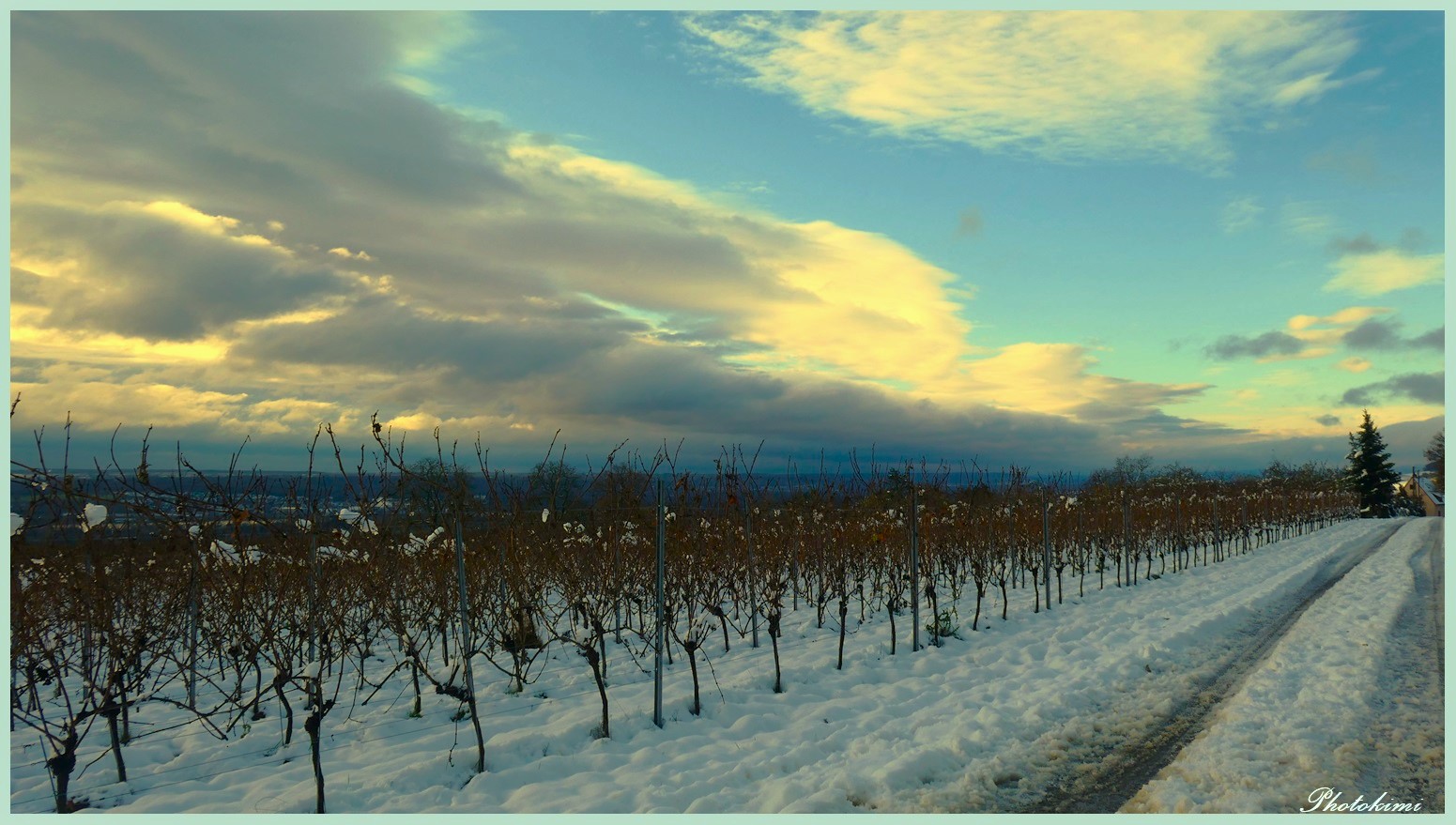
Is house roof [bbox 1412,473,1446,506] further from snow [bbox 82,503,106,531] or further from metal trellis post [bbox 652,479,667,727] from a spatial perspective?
snow [bbox 82,503,106,531]

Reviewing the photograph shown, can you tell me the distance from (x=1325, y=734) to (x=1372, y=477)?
55.4 metres

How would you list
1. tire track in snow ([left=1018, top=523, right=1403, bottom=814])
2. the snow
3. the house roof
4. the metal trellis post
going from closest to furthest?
tire track in snow ([left=1018, top=523, right=1403, bottom=814])
the snow
the metal trellis post
the house roof

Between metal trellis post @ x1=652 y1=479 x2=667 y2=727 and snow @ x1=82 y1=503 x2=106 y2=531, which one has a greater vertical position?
snow @ x1=82 y1=503 x2=106 y2=531

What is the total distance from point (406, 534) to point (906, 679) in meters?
5.22

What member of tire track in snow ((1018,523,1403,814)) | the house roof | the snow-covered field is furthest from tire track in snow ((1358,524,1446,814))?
the house roof

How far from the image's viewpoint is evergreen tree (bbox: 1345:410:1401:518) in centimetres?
4628

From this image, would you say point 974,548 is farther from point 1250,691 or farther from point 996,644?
point 1250,691

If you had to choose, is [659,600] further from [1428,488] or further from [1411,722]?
[1428,488]

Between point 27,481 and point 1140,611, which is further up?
point 27,481

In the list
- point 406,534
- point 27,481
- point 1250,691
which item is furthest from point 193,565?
point 1250,691

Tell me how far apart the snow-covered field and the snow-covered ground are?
0.03 m

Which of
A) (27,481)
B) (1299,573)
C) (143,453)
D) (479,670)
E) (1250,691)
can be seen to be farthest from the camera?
(1299,573)

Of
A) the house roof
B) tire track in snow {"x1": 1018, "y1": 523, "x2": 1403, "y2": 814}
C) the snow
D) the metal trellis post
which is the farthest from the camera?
the house roof

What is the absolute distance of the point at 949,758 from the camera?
15.6ft
